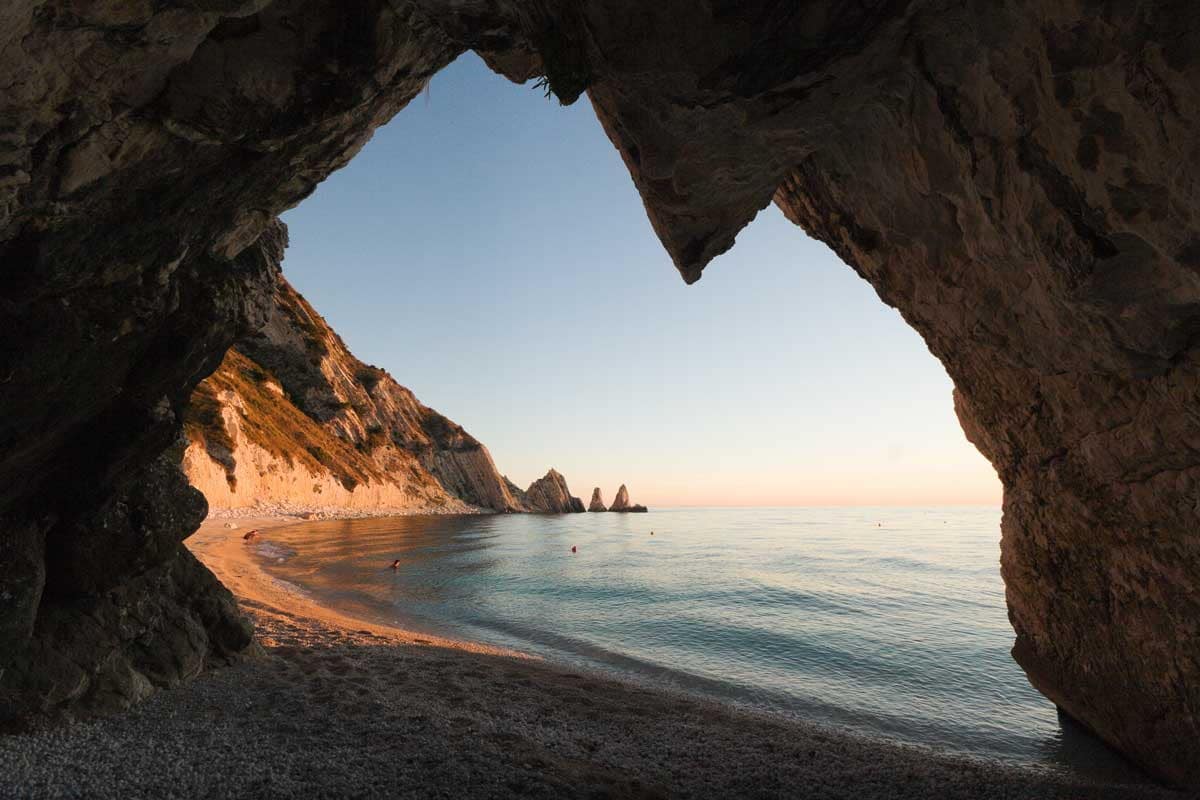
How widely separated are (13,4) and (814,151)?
9427 mm

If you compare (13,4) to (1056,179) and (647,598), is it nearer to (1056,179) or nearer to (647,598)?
(1056,179)

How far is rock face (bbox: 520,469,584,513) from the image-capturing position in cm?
16325

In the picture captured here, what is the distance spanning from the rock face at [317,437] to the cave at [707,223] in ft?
148

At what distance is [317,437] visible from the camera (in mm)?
93375

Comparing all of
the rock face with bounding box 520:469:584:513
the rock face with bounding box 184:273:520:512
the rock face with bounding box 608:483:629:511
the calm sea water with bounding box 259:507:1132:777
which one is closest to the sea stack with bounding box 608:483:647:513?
the rock face with bounding box 608:483:629:511

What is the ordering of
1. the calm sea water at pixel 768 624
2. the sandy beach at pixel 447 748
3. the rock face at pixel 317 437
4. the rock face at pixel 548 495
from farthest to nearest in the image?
the rock face at pixel 548 495, the rock face at pixel 317 437, the calm sea water at pixel 768 624, the sandy beach at pixel 447 748

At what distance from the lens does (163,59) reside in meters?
5.64

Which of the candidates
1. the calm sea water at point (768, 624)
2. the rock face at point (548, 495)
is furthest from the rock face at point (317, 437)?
the calm sea water at point (768, 624)

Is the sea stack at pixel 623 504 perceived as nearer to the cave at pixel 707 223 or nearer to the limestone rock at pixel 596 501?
the limestone rock at pixel 596 501

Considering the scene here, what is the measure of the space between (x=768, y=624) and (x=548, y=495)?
146m

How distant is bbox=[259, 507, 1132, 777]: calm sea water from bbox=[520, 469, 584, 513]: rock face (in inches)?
4720

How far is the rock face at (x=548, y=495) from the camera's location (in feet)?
536

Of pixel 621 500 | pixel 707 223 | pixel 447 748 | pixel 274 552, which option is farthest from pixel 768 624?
pixel 621 500

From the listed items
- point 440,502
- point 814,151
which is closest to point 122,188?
point 814,151
